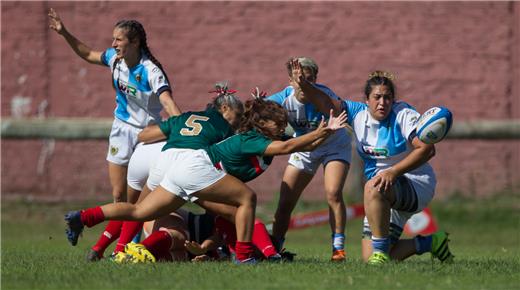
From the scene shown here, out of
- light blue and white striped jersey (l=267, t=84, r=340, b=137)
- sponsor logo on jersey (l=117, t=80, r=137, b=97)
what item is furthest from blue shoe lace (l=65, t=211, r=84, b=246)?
light blue and white striped jersey (l=267, t=84, r=340, b=137)

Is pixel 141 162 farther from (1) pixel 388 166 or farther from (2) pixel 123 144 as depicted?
(1) pixel 388 166

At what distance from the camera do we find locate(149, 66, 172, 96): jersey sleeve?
29.9 feet

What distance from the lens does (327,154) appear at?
928 cm

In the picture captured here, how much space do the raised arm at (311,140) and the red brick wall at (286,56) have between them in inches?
330

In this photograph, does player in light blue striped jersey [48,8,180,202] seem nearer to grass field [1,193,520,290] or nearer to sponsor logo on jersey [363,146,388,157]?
grass field [1,193,520,290]

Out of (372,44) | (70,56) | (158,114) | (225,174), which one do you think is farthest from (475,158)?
(225,174)

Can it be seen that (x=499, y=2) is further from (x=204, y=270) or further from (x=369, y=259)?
(x=204, y=270)

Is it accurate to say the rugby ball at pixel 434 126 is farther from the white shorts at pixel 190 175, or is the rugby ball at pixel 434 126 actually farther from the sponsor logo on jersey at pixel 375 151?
the white shorts at pixel 190 175

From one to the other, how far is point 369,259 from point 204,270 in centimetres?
161

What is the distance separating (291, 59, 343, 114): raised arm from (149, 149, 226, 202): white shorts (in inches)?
42.4

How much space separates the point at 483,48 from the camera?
16.2 metres

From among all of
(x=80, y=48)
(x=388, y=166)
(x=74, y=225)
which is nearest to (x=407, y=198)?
(x=388, y=166)

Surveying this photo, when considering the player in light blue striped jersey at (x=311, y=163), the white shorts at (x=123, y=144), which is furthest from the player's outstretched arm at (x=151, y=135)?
the player in light blue striped jersey at (x=311, y=163)

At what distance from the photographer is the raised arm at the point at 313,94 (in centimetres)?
853
